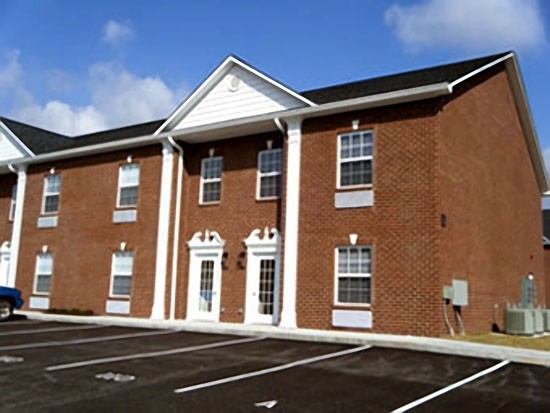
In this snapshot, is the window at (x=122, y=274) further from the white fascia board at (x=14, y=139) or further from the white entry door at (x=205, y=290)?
the white fascia board at (x=14, y=139)

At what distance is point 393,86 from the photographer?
653 inches

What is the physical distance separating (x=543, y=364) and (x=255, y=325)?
27.8ft

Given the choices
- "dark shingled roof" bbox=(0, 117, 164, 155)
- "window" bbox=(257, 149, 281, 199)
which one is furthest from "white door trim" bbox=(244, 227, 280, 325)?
"dark shingled roof" bbox=(0, 117, 164, 155)

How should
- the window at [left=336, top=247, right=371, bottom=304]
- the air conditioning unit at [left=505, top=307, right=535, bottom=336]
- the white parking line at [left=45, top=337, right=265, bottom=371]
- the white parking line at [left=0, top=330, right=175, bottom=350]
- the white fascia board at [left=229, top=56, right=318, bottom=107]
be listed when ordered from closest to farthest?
the white parking line at [left=45, top=337, right=265, bottom=371]
the white parking line at [left=0, top=330, right=175, bottom=350]
the window at [left=336, top=247, right=371, bottom=304]
the air conditioning unit at [left=505, top=307, right=535, bottom=336]
the white fascia board at [left=229, top=56, right=318, bottom=107]

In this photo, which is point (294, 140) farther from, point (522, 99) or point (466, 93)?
point (522, 99)

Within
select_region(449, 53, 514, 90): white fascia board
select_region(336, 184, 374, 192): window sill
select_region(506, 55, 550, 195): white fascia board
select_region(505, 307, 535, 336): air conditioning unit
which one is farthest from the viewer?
select_region(506, 55, 550, 195): white fascia board

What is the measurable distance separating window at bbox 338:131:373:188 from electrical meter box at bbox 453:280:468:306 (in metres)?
3.49

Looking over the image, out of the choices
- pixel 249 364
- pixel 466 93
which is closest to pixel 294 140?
pixel 466 93

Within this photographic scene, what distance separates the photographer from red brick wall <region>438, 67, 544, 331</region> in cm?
1606

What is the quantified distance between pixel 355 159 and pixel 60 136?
17704 mm

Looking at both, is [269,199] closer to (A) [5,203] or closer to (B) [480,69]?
(B) [480,69]

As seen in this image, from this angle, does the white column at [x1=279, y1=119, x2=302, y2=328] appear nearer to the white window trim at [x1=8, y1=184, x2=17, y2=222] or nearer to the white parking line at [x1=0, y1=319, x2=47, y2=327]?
the white parking line at [x1=0, y1=319, x2=47, y2=327]

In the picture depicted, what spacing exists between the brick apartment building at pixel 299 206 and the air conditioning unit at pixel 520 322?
656 mm

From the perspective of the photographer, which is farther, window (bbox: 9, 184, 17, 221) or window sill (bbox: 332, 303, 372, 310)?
window (bbox: 9, 184, 17, 221)
